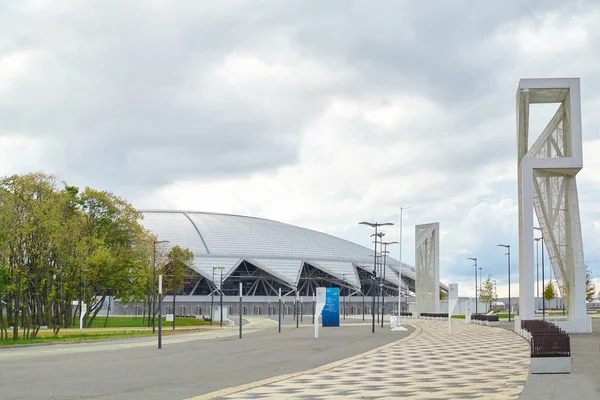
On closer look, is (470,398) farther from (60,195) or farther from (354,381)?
(60,195)

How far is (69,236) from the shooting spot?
53938mm

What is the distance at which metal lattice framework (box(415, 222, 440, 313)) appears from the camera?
88.7 m

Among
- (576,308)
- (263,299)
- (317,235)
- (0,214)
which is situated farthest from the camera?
(317,235)

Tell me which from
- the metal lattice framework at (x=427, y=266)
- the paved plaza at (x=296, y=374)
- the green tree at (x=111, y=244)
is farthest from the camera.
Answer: the metal lattice framework at (x=427, y=266)

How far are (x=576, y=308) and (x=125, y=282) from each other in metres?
38.9

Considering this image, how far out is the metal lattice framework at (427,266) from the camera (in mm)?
88681

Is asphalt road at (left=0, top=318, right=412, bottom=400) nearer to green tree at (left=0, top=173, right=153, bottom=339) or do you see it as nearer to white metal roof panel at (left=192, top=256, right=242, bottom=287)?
green tree at (left=0, top=173, right=153, bottom=339)

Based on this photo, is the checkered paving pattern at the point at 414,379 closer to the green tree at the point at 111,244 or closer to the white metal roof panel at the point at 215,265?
the green tree at the point at 111,244

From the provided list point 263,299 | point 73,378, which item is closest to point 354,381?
point 73,378

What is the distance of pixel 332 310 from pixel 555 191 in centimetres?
2398

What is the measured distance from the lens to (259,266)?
122688mm

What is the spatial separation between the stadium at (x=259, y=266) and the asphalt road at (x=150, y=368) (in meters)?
80.3

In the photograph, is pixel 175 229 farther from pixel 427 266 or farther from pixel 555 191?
pixel 555 191

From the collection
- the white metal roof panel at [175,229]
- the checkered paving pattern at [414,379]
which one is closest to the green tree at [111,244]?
the checkered paving pattern at [414,379]
